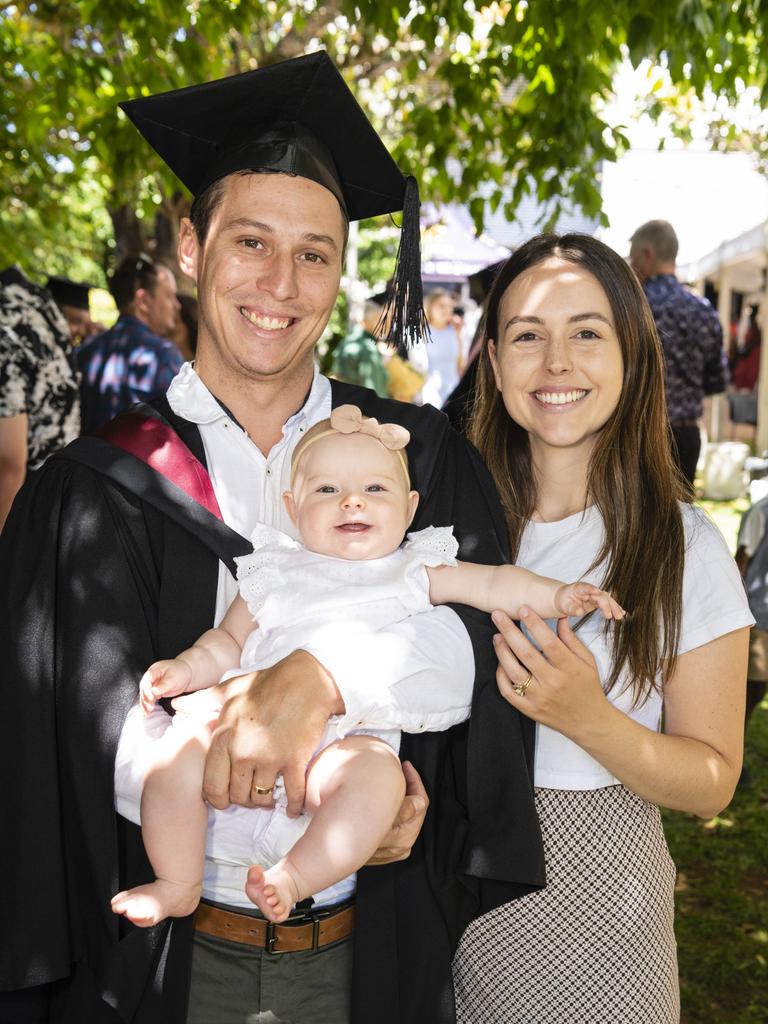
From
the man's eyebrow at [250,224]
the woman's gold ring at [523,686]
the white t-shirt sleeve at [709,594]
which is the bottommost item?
the woman's gold ring at [523,686]

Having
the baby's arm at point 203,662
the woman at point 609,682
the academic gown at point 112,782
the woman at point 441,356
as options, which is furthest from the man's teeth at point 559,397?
the woman at point 441,356

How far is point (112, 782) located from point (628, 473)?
3.95 feet

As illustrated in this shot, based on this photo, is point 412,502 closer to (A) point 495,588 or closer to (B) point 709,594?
(A) point 495,588

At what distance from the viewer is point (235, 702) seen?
1829 millimetres

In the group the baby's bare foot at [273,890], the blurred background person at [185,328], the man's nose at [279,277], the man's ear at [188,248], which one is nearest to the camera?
the baby's bare foot at [273,890]

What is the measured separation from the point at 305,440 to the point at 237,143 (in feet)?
2.29

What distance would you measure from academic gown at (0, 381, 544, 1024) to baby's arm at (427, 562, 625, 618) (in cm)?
5

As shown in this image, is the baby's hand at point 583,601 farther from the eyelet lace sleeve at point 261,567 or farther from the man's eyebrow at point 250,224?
the man's eyebrow at point 250,224

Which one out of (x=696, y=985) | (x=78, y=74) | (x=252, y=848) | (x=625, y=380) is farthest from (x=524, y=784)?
(x=78, y=74)

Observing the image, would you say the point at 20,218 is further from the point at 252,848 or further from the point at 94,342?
the point at 252,848

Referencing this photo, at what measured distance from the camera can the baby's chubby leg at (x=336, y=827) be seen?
1.69 m

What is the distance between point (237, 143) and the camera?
2291mm

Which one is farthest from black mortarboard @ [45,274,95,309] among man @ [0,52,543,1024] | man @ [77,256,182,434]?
man @ [0,52,543,1024]

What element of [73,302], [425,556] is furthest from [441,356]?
[425,556]
